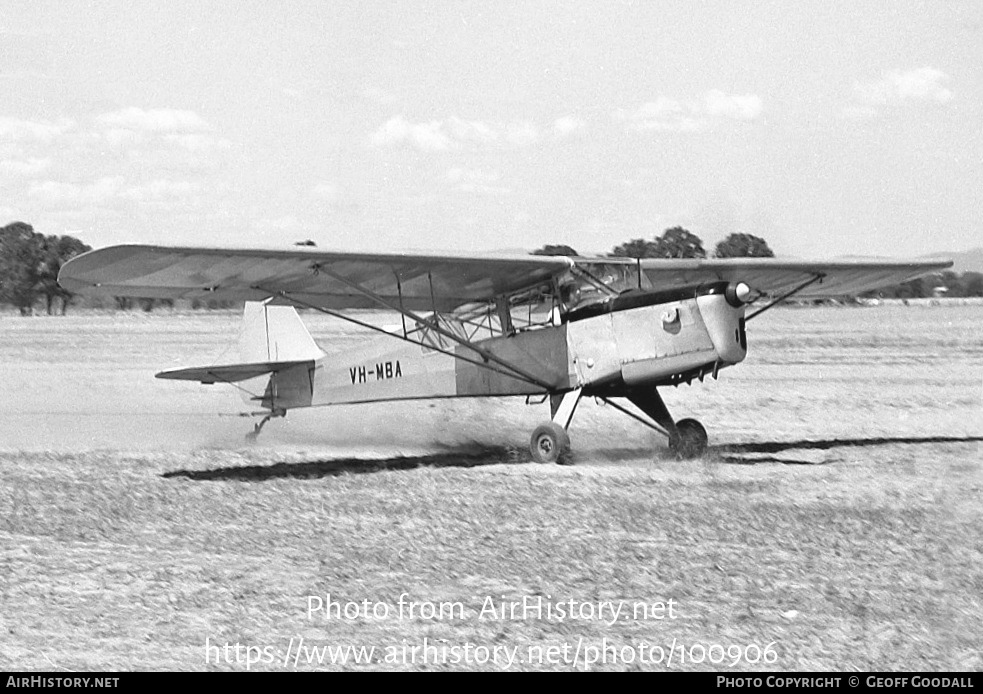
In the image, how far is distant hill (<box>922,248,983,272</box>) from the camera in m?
16.6

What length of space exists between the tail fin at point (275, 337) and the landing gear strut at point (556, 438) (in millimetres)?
3830

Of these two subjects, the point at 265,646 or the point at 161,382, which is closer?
the point at 265,646

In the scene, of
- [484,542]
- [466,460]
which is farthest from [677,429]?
[484,542]

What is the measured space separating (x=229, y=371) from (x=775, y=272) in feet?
22.5

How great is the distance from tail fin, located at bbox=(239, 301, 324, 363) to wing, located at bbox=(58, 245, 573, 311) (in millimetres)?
1084

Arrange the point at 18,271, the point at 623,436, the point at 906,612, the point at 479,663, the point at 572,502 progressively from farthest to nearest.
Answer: the point at 18,271, the point at 623,436, the point at 572,502, the point at 906,612, the point at 479,663

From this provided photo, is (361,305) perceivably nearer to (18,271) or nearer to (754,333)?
(754,333)

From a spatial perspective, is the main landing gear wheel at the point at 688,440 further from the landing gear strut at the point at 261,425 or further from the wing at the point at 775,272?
the landing gear strut at the point at 261,425

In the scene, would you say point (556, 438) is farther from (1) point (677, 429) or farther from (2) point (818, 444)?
(2) point (818, 444)

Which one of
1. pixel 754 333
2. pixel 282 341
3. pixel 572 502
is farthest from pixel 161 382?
pixel 754 333

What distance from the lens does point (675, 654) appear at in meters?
6.02

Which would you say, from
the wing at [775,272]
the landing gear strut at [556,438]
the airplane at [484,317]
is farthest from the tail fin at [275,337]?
the wing at [775,272]

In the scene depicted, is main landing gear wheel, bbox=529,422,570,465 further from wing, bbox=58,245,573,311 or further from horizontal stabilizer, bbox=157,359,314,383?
horizontal stabilizer, bbox=157,359,314,383

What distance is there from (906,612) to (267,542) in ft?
14.3
